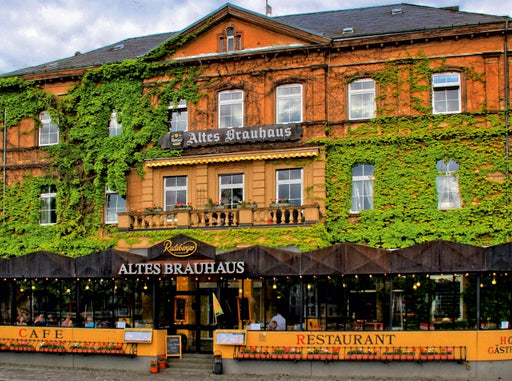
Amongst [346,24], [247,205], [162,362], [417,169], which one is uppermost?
[346,24]

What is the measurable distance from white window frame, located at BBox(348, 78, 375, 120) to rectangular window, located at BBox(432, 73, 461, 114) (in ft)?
8.36

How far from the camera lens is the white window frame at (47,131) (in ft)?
107

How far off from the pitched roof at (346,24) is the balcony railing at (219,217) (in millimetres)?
7794

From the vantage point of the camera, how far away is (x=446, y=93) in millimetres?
27641

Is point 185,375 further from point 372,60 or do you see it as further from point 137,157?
point 372,60

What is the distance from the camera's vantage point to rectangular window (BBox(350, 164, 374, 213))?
1096 inches

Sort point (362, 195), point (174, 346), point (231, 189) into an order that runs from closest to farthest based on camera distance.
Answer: point (174, 346), point (362, 195), point (231, 189)

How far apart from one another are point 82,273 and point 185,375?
553cm

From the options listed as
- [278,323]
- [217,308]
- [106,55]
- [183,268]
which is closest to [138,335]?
[183,268]

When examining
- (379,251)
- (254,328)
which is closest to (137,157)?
(254,328)

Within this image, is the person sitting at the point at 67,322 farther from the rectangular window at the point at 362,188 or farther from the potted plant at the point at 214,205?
the rectangular window at the point at 362,188

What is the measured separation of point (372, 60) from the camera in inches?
1117

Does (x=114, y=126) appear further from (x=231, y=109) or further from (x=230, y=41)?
(x=230, y=41)

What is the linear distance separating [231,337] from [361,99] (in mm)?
11981
